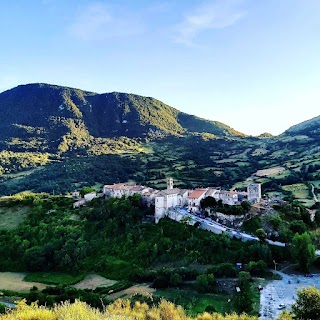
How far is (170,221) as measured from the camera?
66062 millimetres

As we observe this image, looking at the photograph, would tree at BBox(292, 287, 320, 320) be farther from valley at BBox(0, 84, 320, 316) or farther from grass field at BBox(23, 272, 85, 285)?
grass field at BBox(23, 272, 85, 285)

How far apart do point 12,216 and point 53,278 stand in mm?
27987

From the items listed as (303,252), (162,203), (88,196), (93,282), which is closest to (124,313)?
(303,252)

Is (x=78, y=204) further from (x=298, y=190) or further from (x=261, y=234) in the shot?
(x=298, y=190)

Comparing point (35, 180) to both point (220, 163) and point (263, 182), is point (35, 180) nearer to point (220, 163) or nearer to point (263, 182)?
point (220, 163)

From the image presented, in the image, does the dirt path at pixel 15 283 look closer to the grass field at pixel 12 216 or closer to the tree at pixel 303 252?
the grass field at pixel 12 216

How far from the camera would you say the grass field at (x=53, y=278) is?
59.1 m

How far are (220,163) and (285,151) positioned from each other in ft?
119

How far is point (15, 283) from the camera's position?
60.0 meters

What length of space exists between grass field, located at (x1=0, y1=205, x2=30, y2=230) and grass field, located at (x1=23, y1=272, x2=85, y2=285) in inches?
717

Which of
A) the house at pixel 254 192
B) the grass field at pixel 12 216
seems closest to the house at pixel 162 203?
the house at pixel 254 192

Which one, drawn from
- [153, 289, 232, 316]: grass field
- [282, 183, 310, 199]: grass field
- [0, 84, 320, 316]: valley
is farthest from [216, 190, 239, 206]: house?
[153, 289, 232, 316]: grass field

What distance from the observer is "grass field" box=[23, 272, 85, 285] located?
194ft

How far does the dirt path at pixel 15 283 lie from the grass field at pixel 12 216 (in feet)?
50.8
